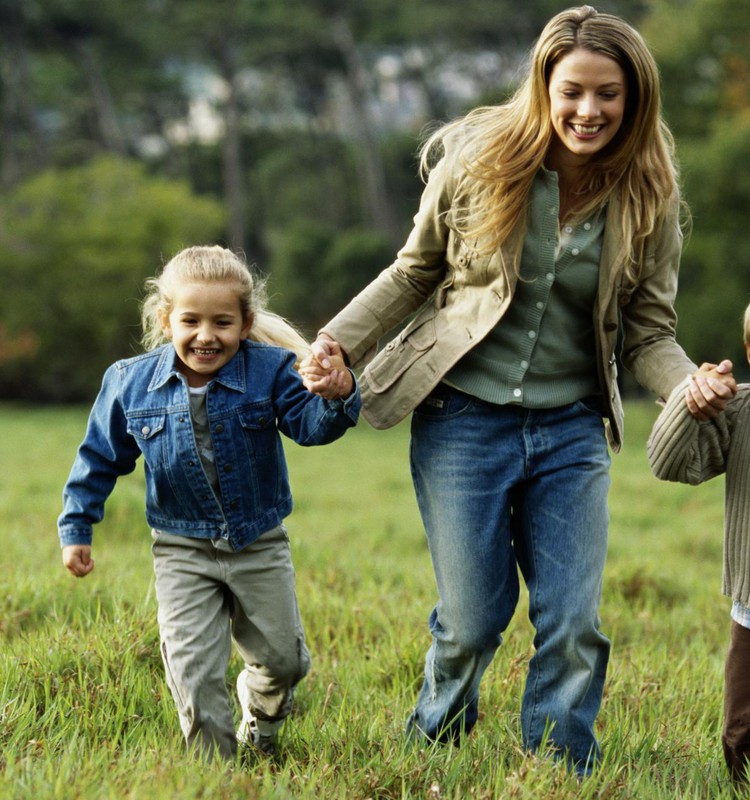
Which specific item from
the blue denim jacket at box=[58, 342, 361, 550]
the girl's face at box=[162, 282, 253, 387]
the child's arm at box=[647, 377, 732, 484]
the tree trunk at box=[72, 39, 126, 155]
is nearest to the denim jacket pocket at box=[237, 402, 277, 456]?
the blue denim jacket at box=[58, 342, 361, 550]

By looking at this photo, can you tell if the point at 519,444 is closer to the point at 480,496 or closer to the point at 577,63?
the point at 480,496

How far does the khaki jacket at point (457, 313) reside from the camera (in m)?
3.42

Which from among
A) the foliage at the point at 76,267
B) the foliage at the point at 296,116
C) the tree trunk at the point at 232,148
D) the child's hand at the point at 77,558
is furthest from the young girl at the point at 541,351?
the tree trunk at the point at 232,148

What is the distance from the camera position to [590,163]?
3459mm

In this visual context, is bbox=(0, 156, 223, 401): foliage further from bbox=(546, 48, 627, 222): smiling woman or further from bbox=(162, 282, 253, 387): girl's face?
bbox=(546, 48, 627, 222): smiling woman

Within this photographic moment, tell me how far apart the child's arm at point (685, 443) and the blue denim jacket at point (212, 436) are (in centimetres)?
82

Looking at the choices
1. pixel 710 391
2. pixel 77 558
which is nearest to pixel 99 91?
pixel 77 558

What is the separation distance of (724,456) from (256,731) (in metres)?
1.57

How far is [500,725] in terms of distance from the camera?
373 centimetres

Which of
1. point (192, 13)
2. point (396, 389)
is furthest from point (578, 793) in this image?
point (192, 13)

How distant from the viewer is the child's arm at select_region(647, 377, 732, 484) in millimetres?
3195

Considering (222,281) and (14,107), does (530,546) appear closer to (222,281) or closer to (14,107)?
(222,281)

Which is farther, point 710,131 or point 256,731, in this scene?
point 710,131

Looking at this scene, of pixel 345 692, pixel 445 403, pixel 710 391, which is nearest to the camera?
pixel 710 391
